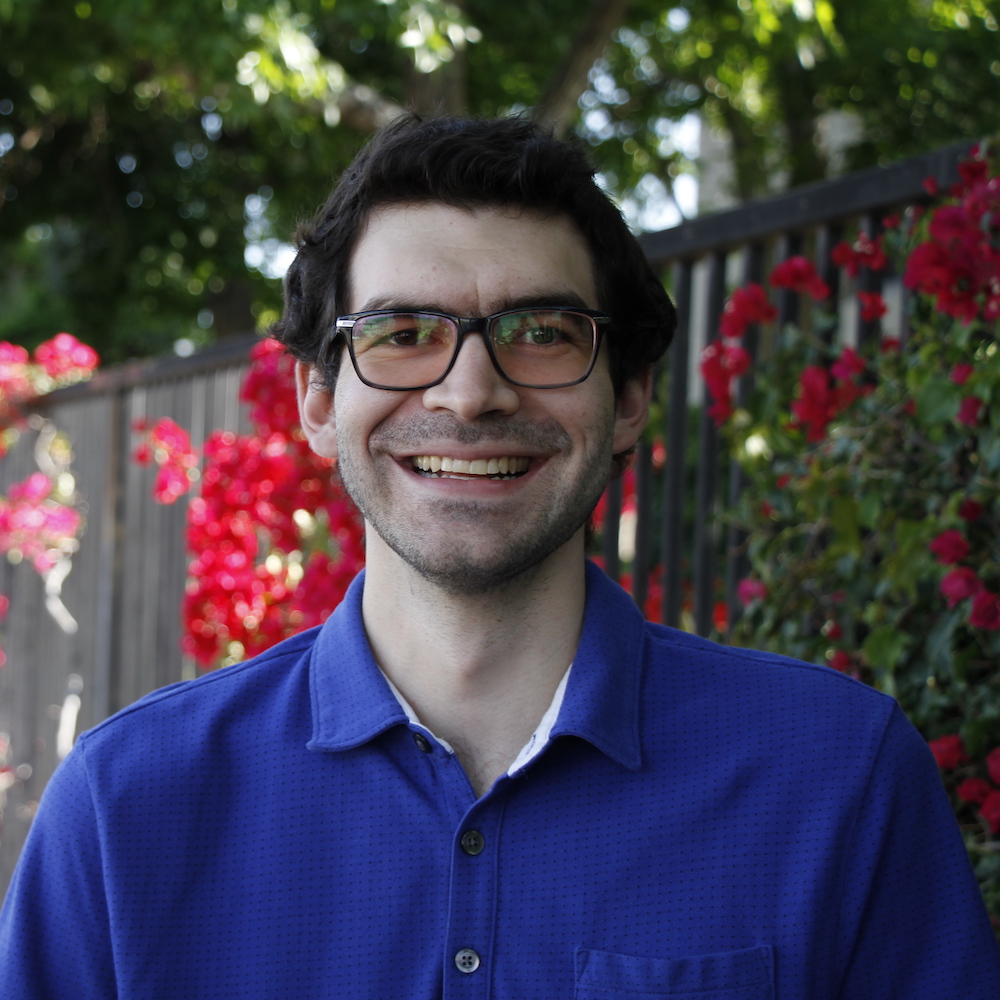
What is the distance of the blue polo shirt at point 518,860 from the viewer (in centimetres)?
132

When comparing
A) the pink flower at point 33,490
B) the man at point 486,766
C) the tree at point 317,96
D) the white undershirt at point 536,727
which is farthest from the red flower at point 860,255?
the pink flower at point 33,490

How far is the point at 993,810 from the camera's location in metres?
1.85

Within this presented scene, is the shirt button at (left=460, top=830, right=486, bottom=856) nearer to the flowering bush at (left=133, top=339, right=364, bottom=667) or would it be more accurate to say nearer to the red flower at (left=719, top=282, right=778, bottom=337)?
the red flower at (left=719, top=282, right=778, bottom=337)

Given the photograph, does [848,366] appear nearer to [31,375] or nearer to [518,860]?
[518,860]

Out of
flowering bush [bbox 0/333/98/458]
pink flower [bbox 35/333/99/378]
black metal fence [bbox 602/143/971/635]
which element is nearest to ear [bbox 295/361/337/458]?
black metal fence [bbox 602/143/971/635]

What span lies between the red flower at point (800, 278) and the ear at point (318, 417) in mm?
1203

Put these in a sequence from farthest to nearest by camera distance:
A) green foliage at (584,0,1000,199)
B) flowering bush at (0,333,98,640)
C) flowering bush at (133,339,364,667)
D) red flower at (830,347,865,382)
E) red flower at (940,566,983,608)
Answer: green foliage at (584,0,1000,199)
flowering bush at (0,333,98,640)
flowering bush at (133,339,364,667)
red flower at (830,347,865,382)
red flower at (940,566,983,608)

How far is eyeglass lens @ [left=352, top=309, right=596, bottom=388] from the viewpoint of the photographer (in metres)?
1.53

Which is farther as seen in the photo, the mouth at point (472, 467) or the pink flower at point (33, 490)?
the pink flower at point (33, 490)

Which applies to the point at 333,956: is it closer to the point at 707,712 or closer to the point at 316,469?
the point at 707,712

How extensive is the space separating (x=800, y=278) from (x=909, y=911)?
1.55 metres

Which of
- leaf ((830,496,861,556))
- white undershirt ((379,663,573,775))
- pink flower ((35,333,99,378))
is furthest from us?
pink flower ((35,333,99,378))

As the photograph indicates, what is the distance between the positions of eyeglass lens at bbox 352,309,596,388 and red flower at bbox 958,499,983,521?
83cm

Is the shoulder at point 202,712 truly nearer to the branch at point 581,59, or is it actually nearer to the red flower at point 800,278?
the red flower at point 800,278
